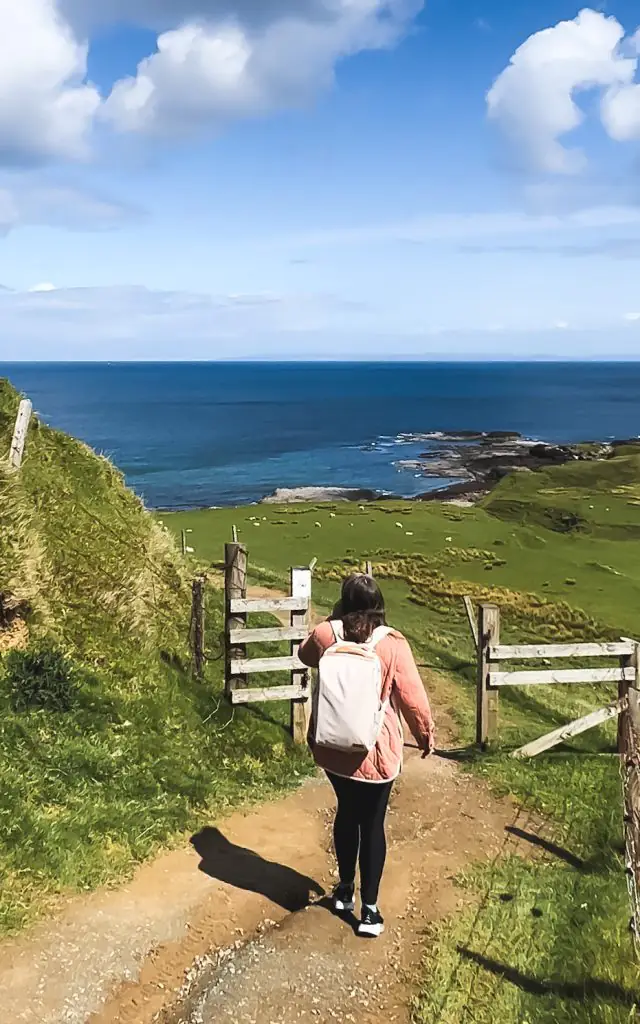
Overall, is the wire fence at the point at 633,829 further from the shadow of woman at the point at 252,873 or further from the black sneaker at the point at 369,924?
the shadow of woman at the point at 252,873

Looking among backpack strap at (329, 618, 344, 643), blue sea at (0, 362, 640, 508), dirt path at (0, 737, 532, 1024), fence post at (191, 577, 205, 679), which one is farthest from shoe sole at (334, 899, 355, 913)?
blue sea at (0, 362, 640, 508)

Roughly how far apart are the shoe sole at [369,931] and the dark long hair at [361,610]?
251 cm

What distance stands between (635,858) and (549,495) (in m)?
47.7

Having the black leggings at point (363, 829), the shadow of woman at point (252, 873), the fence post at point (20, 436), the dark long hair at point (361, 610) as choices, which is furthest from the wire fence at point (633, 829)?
the fence post at point (20, 436)

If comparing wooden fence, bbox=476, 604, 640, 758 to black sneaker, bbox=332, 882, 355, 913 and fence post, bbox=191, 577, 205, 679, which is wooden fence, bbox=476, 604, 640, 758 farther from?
black sneaker, bbox=332, 882, 355, 913

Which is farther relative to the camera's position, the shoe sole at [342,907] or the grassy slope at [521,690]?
the shoe sole at [342,907]

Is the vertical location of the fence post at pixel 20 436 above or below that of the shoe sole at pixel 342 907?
above

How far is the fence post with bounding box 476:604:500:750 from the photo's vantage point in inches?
462

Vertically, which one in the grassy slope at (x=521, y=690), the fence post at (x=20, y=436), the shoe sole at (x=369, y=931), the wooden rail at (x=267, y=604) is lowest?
the grassy slope at (x=521, y=690)

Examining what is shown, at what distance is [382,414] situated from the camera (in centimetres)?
16562

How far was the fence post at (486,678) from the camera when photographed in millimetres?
11742

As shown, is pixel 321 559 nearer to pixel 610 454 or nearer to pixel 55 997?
pixel 55 997

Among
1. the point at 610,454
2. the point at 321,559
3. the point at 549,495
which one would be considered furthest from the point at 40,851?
the point at 610,454

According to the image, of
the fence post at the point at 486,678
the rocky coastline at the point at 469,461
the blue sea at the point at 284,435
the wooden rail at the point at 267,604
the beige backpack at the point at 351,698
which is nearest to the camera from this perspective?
the beige backpack at the point at 351,698
